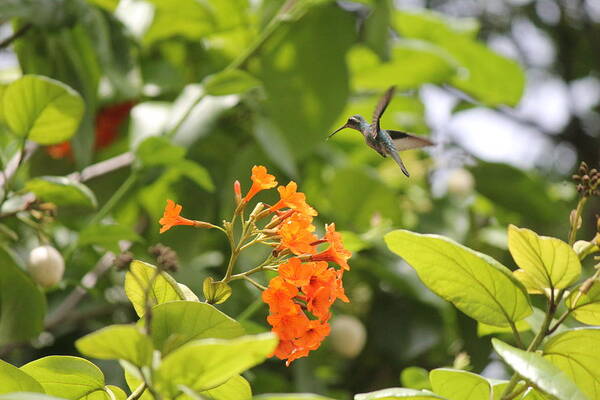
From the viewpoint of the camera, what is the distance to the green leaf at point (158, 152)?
4.14ft

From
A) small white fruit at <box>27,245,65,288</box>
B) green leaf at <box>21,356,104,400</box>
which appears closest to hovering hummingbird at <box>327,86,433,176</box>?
green leaf at <box>21,356,104,400</box>

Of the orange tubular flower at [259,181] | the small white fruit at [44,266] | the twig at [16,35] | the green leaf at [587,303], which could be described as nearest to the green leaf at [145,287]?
the orange tubular flower at [259,181]

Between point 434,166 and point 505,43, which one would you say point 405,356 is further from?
point 505,43

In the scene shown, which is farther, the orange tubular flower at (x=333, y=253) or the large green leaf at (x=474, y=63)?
the large green leaf at (x=474, y=63)

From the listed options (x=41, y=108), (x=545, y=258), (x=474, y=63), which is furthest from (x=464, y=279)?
(x=474, y=63)

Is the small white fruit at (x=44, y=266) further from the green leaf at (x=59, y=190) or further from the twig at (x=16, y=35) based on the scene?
the twig at (x=16, y=35)

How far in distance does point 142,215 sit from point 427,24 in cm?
86

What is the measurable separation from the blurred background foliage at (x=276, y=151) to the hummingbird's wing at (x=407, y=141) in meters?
0.27

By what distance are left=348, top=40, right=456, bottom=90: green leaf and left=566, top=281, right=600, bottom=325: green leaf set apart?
3.50 feet

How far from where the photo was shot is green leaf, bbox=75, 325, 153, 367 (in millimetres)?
556

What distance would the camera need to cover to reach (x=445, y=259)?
803 millimetres

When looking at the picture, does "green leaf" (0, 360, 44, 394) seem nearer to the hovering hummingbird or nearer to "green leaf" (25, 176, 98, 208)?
the hovering hummingbird

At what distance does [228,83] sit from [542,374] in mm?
794

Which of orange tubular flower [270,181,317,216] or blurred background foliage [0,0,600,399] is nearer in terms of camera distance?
orange tubular flower [270,181,317,216]
